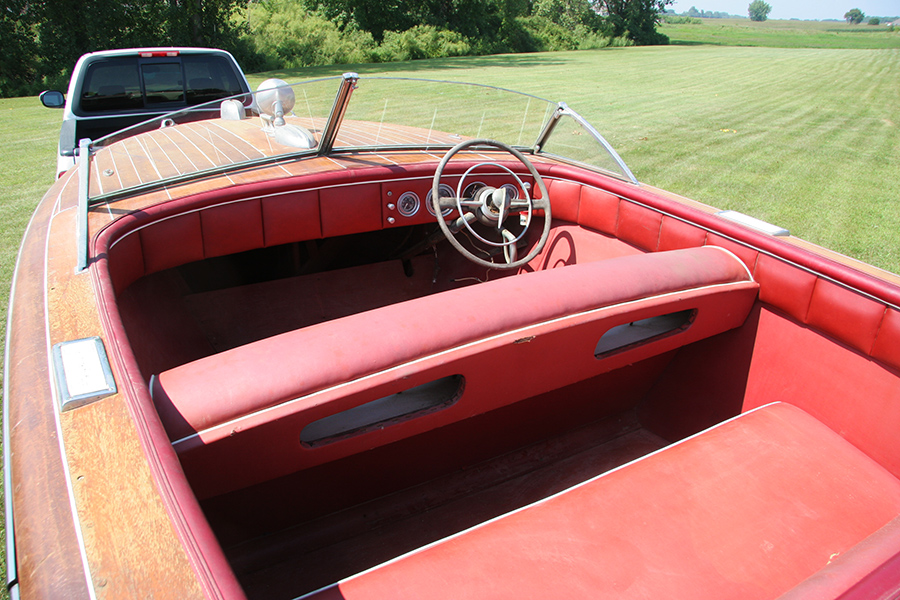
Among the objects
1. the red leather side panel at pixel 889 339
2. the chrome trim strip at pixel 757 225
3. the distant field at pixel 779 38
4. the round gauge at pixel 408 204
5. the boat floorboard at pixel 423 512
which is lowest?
the boat floorboard at pixel 423 512

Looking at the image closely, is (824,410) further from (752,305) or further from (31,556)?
(31,556)

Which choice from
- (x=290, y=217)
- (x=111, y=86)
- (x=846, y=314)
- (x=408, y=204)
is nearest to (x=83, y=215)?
(x=290, y=217)

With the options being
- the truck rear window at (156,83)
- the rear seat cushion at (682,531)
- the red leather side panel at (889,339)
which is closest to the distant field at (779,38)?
the truck rear window at (156,83)

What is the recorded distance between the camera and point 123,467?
934mm

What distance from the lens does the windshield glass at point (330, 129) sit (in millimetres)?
2445

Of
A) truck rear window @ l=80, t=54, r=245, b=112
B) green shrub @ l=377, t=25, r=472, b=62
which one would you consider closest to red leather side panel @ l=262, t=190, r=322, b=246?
truck rear window @ l=80, t=54, r=245, b=112

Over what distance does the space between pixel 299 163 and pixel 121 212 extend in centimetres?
88

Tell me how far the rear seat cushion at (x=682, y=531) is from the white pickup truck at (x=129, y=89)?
12.3 ft

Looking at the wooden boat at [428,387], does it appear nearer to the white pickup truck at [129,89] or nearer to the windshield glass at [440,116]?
the windshield glass at [440,116]

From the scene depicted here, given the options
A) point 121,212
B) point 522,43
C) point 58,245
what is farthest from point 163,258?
point 522,43

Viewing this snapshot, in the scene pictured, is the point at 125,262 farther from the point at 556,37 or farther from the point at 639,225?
the point at 556,37

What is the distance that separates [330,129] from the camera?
105 inches

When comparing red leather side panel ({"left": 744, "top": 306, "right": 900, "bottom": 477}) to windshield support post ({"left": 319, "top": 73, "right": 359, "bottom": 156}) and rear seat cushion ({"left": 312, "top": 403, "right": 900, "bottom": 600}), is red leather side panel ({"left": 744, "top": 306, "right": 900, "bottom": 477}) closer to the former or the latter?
rear seat cushion ({"left": 312, "top": 403, "right": 900, "bottom": 600})

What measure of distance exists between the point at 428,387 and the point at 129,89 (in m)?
3.66
